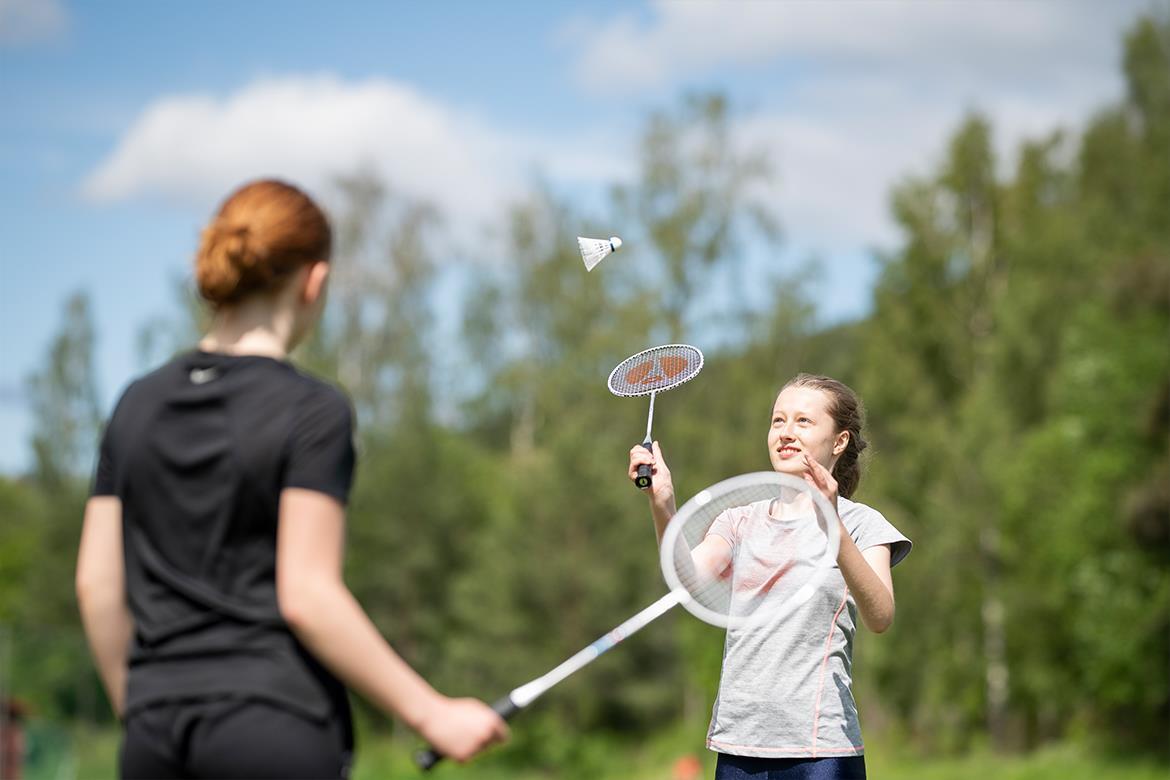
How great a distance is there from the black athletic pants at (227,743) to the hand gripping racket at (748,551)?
1.17 meters

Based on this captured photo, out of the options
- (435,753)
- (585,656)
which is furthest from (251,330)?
(585,656)

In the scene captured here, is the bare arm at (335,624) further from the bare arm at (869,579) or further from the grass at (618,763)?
the grass at (618,763)

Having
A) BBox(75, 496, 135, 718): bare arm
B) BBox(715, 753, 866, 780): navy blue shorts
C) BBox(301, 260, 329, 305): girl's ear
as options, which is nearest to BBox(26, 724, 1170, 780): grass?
BBox(715, 753, 866, 780): navy blue shorts

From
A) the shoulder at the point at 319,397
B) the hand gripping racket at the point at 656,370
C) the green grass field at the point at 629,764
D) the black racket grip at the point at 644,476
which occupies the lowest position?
the green grass field at the point at 629,764

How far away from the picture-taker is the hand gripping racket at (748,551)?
4133mm

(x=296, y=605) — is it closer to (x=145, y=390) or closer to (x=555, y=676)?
(x=145, y=390)

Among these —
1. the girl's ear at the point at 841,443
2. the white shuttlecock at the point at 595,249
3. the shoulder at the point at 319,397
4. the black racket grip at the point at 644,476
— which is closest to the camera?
the shoulder at the point at 319,397

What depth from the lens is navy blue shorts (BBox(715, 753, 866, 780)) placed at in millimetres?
4430

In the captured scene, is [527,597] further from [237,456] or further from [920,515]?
[237,456]

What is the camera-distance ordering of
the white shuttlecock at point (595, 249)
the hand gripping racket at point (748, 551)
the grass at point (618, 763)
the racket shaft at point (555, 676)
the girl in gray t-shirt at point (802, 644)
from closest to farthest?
the racket shaft at point (555, 676), the hand gripping racket at point (748, 551), the girl in gray t-shirt at point (802, 644), the white shuttlecock at point (595, 249), the grass at point (618, 763)

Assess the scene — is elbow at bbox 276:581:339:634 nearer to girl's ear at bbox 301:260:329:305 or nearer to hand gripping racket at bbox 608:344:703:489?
girl's ear at bbox 301:260:329:305

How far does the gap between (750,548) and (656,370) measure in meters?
1.03

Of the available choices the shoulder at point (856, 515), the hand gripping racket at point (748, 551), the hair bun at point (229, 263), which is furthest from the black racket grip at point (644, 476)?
the hair bun at point (229, 263)

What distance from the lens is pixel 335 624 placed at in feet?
9.62
